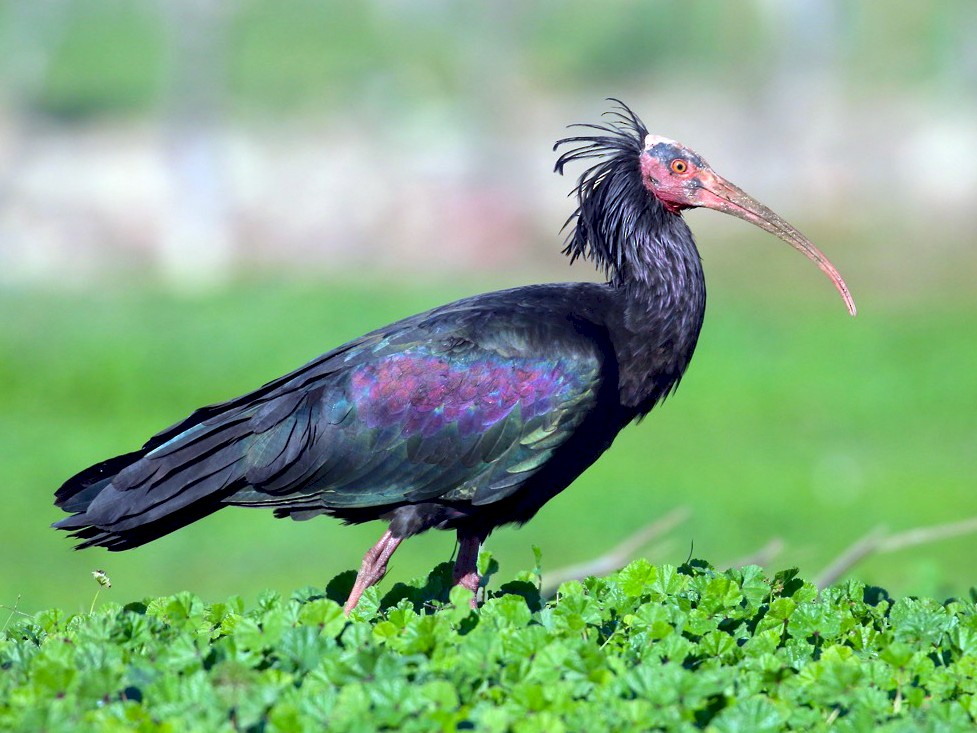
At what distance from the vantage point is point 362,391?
6156 millimetres

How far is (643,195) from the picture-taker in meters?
6.83

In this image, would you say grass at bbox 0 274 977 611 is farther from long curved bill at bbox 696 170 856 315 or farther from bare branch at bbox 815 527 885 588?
long curved bill at bbox 696 170 856 315

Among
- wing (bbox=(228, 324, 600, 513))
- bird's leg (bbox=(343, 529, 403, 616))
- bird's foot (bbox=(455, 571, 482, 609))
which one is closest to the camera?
bird's leg (bbox=(343, 529, 403, 616))

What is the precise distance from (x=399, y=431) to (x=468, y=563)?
56 cm

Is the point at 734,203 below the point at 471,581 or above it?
above

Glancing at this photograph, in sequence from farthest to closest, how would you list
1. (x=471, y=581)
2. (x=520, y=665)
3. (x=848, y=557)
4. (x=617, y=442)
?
(x=617, y=442) → (x=848, y=557) → (x=471, y=581) → (x=520, y=665)

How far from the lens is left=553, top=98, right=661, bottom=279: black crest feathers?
679 centimetres

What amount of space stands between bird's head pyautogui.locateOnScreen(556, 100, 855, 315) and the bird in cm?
62

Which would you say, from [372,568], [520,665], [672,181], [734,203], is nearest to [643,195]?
[672,181]

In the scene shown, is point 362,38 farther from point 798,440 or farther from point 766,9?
point 798,440

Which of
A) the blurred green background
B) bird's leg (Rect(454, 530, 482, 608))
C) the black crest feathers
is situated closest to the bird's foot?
bird's leg (Rect(454, 530, 482, 608))

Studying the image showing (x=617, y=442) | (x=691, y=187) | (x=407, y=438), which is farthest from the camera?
(x=617, y=442)

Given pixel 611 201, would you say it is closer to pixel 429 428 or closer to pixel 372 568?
pixel 429 428

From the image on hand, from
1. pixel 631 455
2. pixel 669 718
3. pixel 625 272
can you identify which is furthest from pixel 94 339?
pixel 669 718
